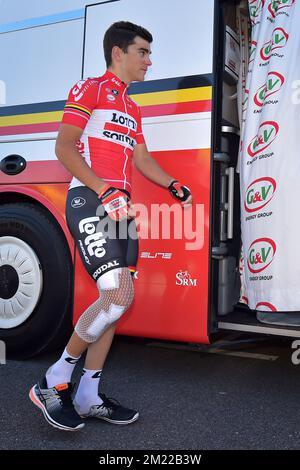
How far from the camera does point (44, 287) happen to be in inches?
137

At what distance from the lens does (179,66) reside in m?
3.06

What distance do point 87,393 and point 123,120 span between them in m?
1.31

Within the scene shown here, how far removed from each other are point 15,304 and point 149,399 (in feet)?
3.67

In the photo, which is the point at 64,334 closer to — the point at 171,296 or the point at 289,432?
the point at 171,296

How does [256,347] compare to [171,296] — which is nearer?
[171,296]

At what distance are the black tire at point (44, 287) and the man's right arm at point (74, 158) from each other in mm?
1037

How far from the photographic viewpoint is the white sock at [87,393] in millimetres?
2662

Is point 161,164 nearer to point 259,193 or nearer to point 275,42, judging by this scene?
point 259,193

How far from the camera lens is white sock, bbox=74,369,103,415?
266 centimetres

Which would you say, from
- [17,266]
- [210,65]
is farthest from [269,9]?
[17,266]
